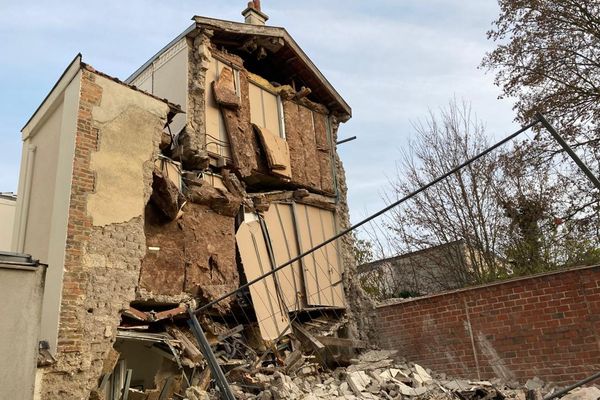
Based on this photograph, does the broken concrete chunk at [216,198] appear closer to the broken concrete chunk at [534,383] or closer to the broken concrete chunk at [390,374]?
the broken concrete chunk at [390,374]

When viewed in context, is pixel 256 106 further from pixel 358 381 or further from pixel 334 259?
pixel 358 381

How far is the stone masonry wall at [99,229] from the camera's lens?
644 cm

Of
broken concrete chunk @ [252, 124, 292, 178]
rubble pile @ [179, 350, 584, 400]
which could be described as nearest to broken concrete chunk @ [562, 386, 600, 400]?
rubble pile @ [179, 350, 584, 400]

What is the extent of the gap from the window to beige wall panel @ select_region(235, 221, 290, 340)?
92.5 inches

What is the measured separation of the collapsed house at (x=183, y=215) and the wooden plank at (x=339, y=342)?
0.04 metres

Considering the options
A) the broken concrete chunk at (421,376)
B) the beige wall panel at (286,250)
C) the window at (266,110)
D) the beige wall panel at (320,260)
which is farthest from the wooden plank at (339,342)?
the window at (266,110)

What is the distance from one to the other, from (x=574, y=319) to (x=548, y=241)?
196 inches

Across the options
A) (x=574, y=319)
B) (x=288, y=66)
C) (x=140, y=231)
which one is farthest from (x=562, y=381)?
(x=288, y=66)

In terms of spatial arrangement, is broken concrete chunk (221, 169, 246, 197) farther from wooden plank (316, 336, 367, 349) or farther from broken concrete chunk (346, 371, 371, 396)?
broken concrete chunk (346, 371, 371, 396)

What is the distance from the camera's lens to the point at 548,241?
12867 millimetres


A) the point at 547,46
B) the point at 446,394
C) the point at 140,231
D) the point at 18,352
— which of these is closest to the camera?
the point at 18,352

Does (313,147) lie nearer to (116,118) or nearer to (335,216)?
(335,216)

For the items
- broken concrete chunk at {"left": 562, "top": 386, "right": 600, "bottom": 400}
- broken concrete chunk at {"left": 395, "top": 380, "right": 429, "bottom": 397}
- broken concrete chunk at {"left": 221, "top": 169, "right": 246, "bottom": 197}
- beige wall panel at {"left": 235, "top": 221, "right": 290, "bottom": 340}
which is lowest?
broken concrete chunk at {"left": 562, "top": 386, "right": 600, "bottom": 400}

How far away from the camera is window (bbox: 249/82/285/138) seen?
36.4 feet
